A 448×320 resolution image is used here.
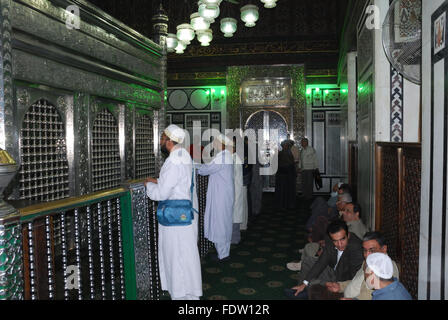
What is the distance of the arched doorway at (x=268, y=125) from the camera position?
830 centimetres

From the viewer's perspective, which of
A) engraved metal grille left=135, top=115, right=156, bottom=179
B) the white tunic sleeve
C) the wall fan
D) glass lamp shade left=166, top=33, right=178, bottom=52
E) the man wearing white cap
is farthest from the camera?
glass lamp shade left=166, top=33, right=178, bottom=52

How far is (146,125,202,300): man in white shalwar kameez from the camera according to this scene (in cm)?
234

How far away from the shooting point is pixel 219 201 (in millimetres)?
3713

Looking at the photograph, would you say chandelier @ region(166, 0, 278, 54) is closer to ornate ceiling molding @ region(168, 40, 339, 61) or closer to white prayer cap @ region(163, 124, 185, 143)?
white prayer cap @ region(163, 124, 185, 143)

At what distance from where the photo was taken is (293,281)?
314 cm

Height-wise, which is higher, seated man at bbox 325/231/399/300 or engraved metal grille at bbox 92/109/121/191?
engraved metal grille at bbox 92/109/121/191

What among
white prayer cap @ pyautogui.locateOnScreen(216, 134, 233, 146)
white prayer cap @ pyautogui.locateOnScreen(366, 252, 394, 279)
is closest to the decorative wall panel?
white prayer cap @ pyautogui.locateOnScreen(216, 134, 233, 146)

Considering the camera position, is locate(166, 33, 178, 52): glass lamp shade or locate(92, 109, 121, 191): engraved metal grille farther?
locate(166, 33, 178, 52): glass lamp shade

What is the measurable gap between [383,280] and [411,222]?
22.5 inches

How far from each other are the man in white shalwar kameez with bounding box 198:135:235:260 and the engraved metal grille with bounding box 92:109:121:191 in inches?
46.4

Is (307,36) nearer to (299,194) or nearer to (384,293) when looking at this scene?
(299,194)

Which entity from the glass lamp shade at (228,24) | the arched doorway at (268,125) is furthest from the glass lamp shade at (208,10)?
the arched doorway at (268,125)

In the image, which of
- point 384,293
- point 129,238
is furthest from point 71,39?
point 384,293

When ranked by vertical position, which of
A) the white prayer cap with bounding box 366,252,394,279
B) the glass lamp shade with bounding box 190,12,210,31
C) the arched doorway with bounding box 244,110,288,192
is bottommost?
the white prayer cap with bounding box 366,252,394,279
